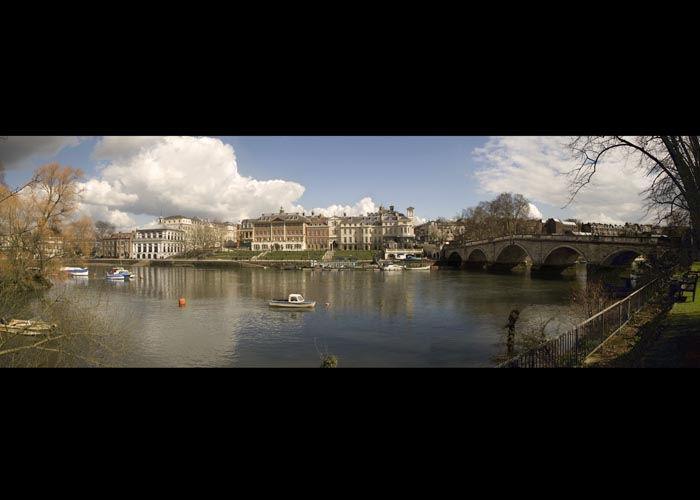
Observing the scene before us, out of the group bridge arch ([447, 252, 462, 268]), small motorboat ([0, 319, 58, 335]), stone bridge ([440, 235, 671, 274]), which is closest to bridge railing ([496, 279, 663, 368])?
small motorboat ([0, 319, 58, 335])

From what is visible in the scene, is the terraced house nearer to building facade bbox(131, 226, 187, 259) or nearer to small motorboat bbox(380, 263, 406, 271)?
building facade bbox(131, 226, 187, 259)

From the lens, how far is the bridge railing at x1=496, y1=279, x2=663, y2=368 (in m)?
3.89

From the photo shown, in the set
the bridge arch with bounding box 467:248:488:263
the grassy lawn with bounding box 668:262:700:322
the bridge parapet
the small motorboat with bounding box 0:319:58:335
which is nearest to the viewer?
the small motorboat with bounding box 0:319:58:335

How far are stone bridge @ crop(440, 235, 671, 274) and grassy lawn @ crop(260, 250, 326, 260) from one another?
1316 cm

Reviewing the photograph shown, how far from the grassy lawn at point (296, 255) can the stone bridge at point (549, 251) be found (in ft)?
43.2

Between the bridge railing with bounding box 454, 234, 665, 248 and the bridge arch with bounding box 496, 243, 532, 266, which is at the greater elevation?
the bridge railing with bounding box 454, 234, 665, 248

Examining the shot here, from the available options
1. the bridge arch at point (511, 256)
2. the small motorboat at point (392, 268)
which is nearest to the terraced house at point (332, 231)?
the small motorboat at point (392, 268)

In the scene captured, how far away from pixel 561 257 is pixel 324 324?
17.3 metres

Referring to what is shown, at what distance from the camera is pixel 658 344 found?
417 centimetres

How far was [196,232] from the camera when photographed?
44.7 m

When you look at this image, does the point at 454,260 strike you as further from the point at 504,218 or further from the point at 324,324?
the point at 324,324

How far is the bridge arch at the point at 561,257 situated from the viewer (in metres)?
21.4

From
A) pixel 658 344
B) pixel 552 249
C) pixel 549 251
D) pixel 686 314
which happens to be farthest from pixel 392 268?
pixel 658 344
